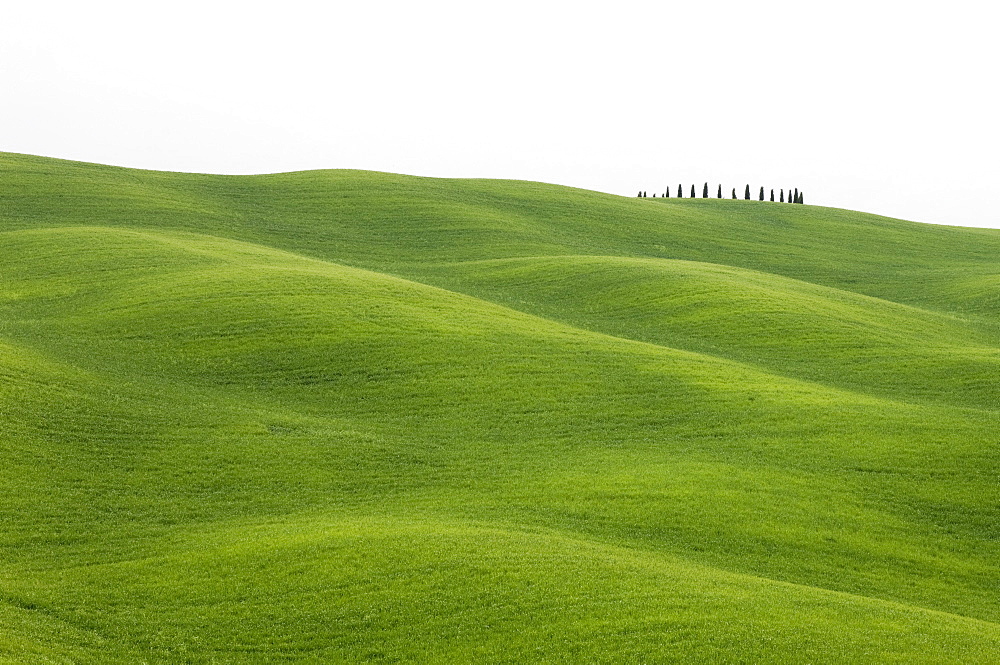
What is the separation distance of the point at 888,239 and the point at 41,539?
7982 cm

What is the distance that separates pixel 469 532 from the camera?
25188mm

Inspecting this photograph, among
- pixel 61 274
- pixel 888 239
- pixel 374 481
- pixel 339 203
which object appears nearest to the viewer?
pixel 374 481

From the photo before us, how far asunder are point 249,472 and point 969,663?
64.5 feet

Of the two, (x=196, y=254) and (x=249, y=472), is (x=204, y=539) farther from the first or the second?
(x=196, y=254)

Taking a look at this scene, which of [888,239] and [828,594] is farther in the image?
[888,239]

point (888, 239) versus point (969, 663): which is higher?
point (888, 239)

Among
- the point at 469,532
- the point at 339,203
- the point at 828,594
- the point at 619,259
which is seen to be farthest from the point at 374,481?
the point at 339,203

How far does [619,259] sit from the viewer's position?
64375 millimetres

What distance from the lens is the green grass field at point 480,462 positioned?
68.8 feet

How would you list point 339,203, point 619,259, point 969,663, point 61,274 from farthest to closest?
point 339,203 < point 619,259 < point 61,274 < point 969,663

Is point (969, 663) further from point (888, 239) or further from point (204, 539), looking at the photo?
point (888, 239)

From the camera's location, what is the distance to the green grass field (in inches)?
826

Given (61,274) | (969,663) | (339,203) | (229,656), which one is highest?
(339,203)

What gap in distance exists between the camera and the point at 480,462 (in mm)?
31844
